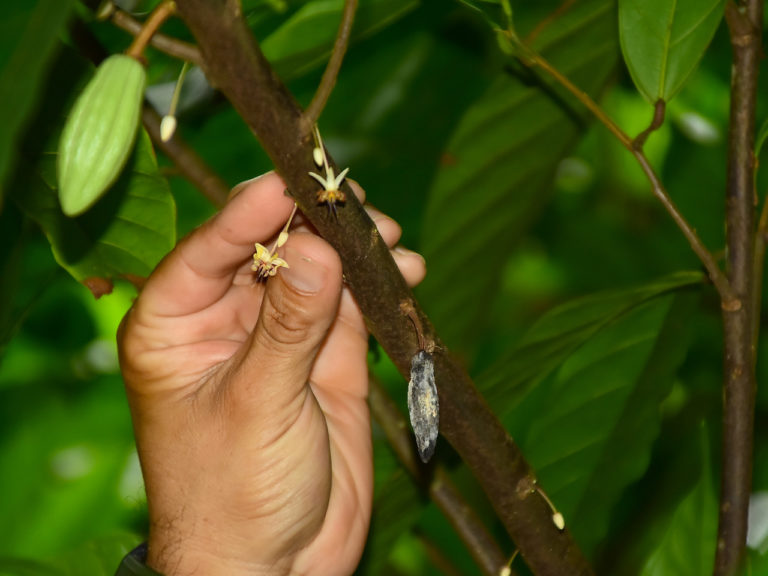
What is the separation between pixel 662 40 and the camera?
740 millimetres

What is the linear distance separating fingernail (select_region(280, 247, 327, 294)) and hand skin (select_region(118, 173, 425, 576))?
97mm

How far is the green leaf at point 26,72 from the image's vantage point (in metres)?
0.30

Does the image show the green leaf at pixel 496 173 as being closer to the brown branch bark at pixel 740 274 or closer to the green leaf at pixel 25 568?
the brown branch bark at pixel 740 274

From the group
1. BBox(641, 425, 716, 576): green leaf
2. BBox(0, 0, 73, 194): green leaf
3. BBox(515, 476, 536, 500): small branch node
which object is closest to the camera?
BBox(0, 0, 73, 194): green leaf

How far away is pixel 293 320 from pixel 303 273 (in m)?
0.05

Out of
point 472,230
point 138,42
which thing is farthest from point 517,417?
point 138,42

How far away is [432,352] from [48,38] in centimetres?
31

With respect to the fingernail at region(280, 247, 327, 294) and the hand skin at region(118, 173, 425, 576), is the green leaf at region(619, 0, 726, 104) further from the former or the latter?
the fingernail at region(280, 247, 327, 294)

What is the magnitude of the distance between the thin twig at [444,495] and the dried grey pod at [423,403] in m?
0.33

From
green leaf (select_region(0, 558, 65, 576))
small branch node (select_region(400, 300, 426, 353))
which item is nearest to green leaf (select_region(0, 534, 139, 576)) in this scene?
green leaf (select_region(0, 558, 65, 576))

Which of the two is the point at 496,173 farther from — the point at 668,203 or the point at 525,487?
the point at 525,487

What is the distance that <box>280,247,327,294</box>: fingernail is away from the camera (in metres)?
0.54

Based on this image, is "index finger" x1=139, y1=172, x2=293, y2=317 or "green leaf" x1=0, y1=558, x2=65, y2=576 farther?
"green leaf" x1=0, y1=558, x2=65, y2=576

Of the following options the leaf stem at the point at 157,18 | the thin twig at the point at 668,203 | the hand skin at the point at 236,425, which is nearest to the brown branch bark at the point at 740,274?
the thin twig at the point at 668,203
